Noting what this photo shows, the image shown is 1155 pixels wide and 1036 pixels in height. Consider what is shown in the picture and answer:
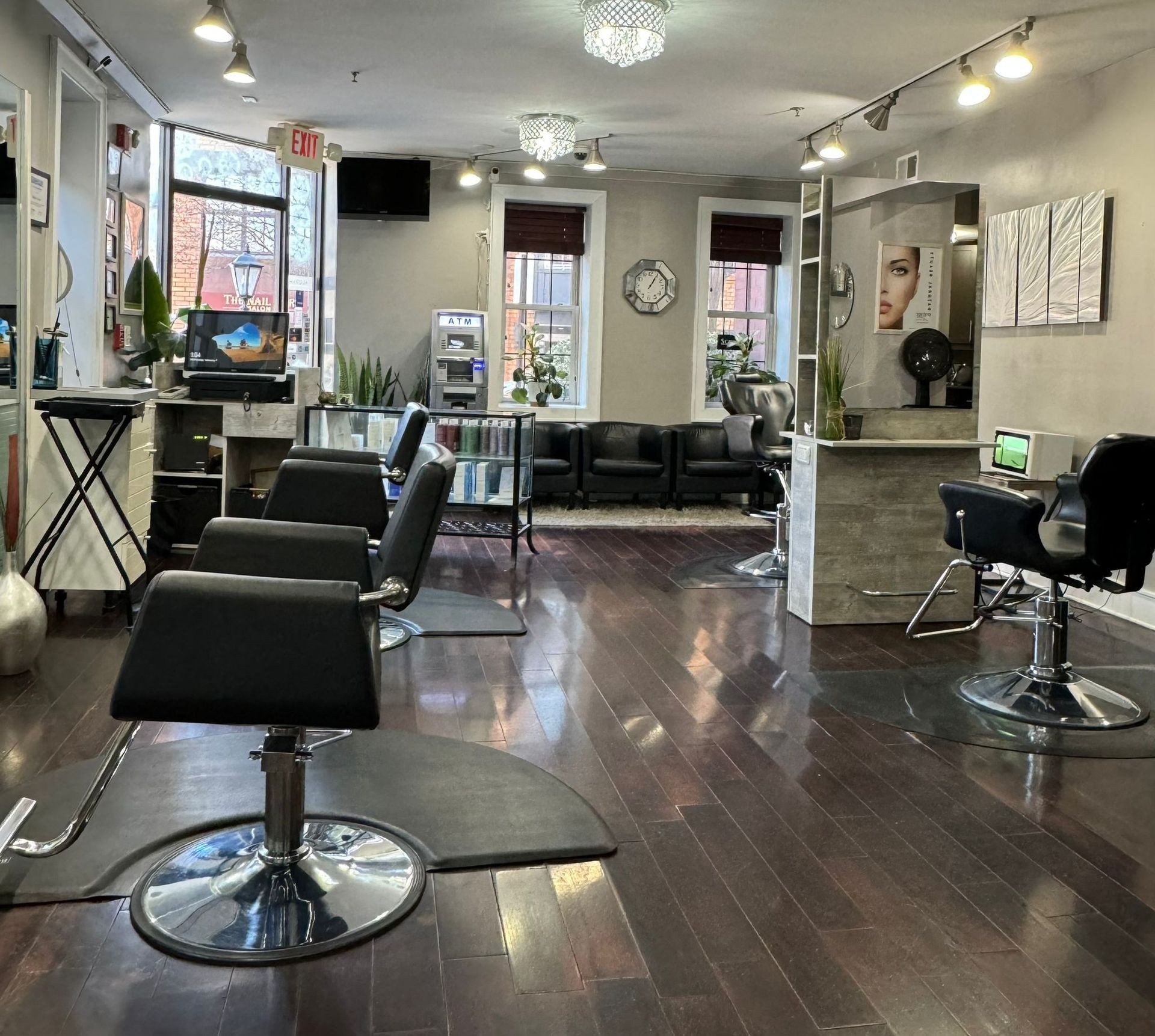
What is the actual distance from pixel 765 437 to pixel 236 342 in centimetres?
317

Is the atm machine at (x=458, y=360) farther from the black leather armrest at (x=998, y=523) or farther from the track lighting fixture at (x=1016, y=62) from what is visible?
the black leather armrest at (x=998, y=523)

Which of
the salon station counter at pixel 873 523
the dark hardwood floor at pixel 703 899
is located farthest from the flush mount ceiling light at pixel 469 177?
the dark hardwood floor at pixel 703 899

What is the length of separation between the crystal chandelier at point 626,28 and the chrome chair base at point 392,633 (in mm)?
2685

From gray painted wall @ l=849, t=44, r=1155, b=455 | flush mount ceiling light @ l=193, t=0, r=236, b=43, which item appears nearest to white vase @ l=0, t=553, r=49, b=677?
flush mount ceiling light @ l=193, t=0, r=236, b=43

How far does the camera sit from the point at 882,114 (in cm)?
663

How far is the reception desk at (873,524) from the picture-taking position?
5.30 m

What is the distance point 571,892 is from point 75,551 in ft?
11.3

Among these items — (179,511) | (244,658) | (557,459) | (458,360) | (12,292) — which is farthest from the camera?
→ (557,459)

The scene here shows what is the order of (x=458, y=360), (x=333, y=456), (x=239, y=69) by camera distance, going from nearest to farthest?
(x=333, y=456)
(x=239, y=69)
(x=458, y=360)

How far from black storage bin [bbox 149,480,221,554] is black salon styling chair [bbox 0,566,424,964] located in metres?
4.14

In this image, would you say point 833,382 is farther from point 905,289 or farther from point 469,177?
point 469,177

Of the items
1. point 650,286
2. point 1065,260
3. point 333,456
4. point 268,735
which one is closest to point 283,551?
point 268,735

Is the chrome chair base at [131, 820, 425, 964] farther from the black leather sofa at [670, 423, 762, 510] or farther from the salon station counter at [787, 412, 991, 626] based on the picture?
the black leather sofa at [670, 423, 762, 510]

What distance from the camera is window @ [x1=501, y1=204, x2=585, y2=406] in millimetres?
9648
